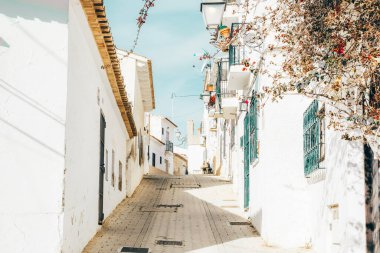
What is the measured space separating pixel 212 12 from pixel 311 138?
327 centimetres

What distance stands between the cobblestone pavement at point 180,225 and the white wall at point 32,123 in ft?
8.87

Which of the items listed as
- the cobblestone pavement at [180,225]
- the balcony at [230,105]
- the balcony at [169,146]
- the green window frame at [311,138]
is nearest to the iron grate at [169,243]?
the cobblestone pavement at [180,225]

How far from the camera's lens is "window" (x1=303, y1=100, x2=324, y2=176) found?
33.6 ft

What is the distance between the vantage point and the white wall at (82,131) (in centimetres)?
876

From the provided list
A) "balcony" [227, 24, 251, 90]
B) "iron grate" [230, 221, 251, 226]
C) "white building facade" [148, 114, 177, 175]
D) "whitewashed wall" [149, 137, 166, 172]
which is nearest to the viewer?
"iron grate" [230, 221, 251, 226]

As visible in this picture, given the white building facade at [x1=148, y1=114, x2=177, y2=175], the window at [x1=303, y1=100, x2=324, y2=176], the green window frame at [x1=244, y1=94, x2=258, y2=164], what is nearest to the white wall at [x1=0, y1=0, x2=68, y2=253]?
the window at [x1=303, y1=100, x2=324, y2=176]

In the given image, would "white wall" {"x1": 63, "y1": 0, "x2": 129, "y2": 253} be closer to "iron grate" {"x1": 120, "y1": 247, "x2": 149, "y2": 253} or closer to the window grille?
"iron grate" {"x1": 120, "y1": 247, "x2": 149, "y2": 253}

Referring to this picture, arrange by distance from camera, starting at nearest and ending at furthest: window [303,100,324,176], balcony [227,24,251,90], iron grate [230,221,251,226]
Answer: window [303,100,324,176], iron grate [230,221,251,226], balcony [227,24,251,90]

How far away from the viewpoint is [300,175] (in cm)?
1212

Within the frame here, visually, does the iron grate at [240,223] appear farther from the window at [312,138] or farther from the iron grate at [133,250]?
the iron grate at [133,250]

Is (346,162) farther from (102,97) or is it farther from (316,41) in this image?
(102,97)

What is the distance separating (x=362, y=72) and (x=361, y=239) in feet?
7.98

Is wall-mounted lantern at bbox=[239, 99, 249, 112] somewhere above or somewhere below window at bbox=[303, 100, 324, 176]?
above

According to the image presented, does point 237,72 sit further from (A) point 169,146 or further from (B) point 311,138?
(A) point 169,146
